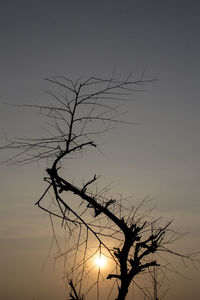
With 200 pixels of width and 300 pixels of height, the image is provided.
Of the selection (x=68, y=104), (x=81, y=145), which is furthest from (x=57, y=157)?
(x=68, y=104)

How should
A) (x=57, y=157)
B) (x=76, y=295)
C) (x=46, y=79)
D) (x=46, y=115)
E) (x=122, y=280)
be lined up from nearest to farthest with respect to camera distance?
(x=46, y=79)
(x=46, y=115)
(x=57, y=157)
(x=122, y=280)
(x=76, y=295)

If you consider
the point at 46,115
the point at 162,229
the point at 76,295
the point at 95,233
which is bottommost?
the point at 76,295

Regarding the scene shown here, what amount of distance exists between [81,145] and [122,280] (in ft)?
8.95

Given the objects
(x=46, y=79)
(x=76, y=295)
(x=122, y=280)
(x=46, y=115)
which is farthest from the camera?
(x=76, y=295)

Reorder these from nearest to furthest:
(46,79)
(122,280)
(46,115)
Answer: (46,79) → (46,115) → (122,280)

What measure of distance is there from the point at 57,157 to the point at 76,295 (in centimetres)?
331

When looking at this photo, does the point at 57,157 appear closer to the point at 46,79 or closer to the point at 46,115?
the point at 46,115

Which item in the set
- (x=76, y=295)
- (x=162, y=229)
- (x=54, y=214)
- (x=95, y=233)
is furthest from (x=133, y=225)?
(x=76, y=295)

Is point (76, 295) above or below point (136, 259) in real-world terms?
below

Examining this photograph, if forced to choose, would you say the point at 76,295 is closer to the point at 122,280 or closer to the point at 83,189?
the point at 122,280

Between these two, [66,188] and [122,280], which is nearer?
[66,188]

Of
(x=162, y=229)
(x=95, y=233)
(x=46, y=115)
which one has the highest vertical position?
(x=46, y=115)

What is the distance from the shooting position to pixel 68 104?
516 centimetres

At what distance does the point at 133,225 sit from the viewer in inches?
243
